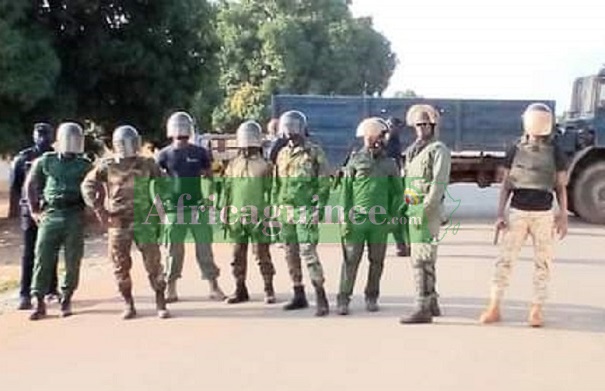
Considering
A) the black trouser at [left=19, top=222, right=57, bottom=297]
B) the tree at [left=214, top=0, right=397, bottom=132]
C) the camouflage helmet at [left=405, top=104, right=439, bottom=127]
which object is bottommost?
the black trouser at [left=19, top=222, right=57, bottom=297]

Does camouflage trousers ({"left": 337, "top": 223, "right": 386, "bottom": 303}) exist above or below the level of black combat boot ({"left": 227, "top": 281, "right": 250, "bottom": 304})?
above

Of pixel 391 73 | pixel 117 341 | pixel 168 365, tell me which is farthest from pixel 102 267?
pixel 391 73

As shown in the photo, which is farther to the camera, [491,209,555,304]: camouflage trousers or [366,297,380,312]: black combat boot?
[366,297,380,312]: black combat boot

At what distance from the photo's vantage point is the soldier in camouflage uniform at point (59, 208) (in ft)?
27.9

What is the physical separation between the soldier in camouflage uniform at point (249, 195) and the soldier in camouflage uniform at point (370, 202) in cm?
81

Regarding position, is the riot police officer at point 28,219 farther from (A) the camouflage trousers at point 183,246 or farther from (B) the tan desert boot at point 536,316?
(B) the tan desert boot at point 536,316

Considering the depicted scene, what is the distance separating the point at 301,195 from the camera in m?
8.52

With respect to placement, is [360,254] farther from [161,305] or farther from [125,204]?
[125,204]

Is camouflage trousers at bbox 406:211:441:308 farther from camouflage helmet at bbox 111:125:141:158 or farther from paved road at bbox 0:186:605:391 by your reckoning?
camouflage helmet at bbox 111:125:141:158

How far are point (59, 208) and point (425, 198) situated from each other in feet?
11.0

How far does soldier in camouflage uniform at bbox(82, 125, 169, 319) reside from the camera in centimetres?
833

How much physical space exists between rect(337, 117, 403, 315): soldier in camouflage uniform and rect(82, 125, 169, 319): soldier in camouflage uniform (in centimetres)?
173

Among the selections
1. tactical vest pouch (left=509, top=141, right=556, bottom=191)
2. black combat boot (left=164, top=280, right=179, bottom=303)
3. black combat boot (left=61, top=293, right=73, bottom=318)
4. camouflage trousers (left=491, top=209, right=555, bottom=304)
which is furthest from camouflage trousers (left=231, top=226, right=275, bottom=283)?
tactical vest pouch (left=509, top=141, right=556, bottom=191)

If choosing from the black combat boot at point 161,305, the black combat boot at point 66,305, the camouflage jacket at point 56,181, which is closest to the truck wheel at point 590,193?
the black combat boot at point 161,305
